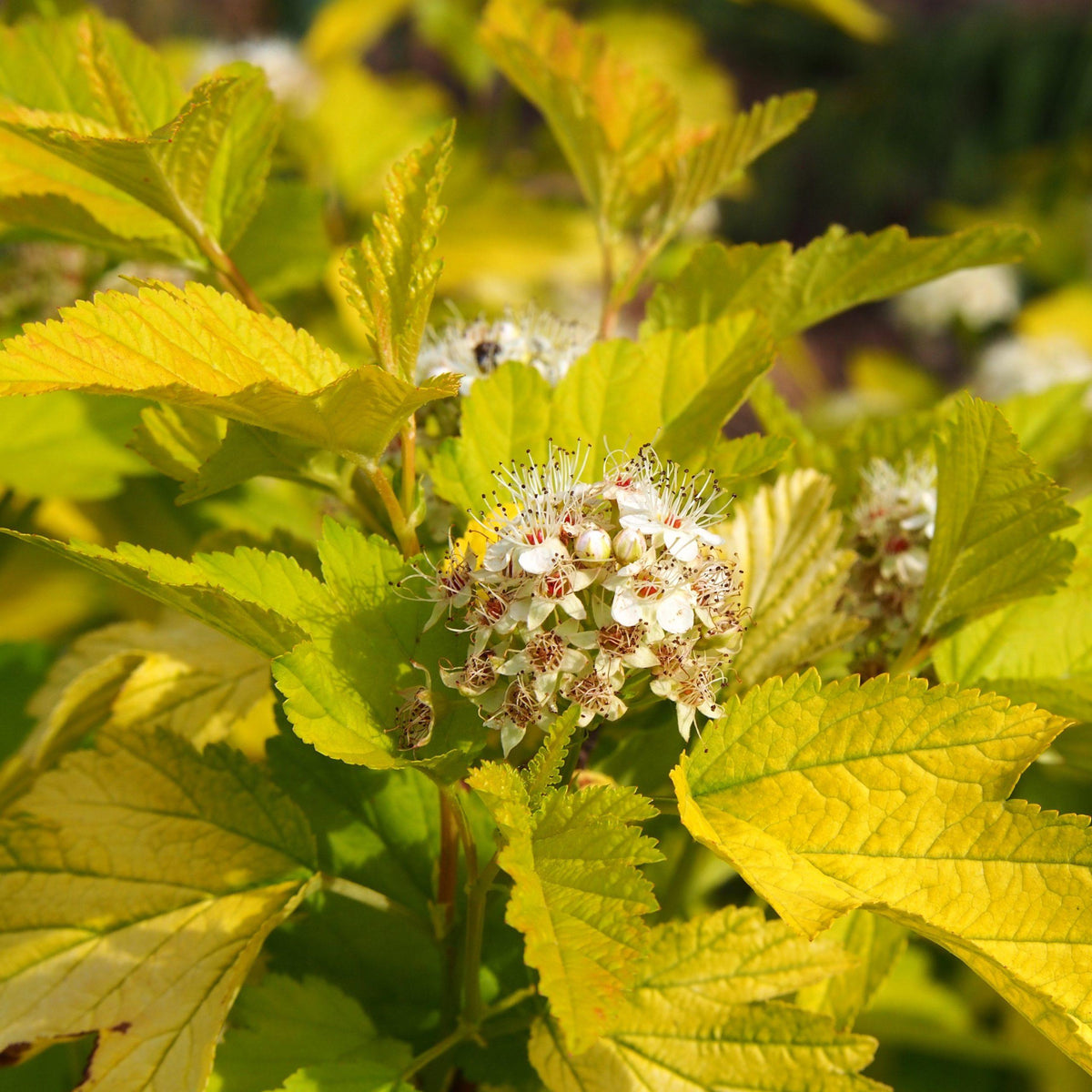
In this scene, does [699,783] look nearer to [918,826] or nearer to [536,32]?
[918,826]

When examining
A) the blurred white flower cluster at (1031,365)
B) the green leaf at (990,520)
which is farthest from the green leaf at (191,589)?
the blurred white flower cluster at (1031,365)

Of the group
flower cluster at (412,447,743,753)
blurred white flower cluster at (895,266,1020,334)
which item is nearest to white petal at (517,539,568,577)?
flower cluster at (412,447,743,753)

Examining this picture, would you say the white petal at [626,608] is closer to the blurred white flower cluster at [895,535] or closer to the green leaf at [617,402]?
the green leaf at [617,402]

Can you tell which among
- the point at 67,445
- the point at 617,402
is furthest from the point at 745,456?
the point at 67,445

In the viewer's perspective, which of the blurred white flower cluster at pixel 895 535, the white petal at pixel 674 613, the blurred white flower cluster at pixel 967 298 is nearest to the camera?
the white petal at pixel 674 613

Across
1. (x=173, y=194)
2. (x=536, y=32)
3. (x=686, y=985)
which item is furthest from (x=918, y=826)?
(x=536, y=32)

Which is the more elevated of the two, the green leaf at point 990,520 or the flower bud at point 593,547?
the green leaf at point 990,520

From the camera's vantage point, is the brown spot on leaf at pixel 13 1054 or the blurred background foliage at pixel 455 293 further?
the blurred background foliage at pixel 455 293
